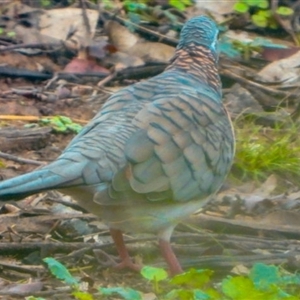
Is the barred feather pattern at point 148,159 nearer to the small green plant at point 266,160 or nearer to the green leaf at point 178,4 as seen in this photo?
the small green plant at point 266,160

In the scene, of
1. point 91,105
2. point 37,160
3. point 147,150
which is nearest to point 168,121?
point 147,150

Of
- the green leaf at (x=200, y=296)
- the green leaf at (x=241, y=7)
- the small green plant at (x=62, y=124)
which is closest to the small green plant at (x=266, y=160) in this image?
the small green plant at (x=62, y=124)

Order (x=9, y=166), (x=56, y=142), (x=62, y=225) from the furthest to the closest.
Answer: (x=56, y=142) < (x=9, y=166) < (x=62, y=225)

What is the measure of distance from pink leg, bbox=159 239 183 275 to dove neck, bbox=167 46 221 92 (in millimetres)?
907

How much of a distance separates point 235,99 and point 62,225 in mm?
2051

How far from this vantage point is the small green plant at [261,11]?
7582 mm

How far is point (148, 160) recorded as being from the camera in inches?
160

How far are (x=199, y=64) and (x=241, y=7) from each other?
2758 mm

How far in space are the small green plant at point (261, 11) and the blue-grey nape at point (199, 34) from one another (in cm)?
249

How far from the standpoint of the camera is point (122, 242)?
172 inches

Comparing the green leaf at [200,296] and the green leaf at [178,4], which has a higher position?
the green leaf at [200,296]

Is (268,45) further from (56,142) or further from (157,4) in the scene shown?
(56,142)

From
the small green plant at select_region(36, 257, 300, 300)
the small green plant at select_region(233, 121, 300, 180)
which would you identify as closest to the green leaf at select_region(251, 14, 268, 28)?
the small green plant at select_region(233, 121, 300, 180)

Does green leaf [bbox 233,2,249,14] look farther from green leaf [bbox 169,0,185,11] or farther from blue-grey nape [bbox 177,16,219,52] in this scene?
blue-grey nape [bbox 177,16,219,52]
